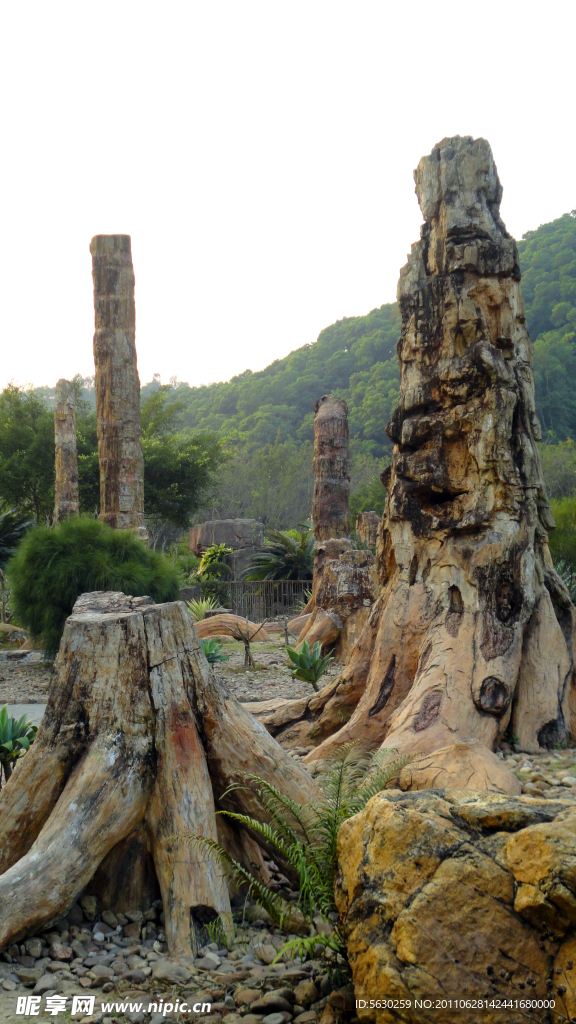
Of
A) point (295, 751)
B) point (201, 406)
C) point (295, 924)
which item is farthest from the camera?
point (201, 406)

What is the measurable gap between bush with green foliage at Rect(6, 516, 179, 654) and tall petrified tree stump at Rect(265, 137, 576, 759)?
14.8ft

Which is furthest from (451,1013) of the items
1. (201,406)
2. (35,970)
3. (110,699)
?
(201,406)

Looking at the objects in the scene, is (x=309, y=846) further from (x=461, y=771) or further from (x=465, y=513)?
(x=465, y=513)

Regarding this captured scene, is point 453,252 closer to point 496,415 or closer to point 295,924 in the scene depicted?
point 496,415

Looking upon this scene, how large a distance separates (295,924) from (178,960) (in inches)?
15.9

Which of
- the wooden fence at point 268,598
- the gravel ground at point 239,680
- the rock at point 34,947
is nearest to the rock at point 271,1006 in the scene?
the rock at point 34,947

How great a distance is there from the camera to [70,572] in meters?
8.49

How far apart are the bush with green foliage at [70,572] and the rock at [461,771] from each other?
5.74m

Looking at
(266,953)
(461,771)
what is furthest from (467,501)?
(266,953)

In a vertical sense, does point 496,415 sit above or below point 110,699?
above

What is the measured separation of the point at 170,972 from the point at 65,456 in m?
14.4

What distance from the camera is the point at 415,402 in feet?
14.7

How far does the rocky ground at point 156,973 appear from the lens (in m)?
1.89

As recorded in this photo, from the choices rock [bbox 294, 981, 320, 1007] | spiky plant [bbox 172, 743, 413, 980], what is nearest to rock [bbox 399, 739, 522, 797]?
spiky plant [bbox 172, 743, 413, 980]
